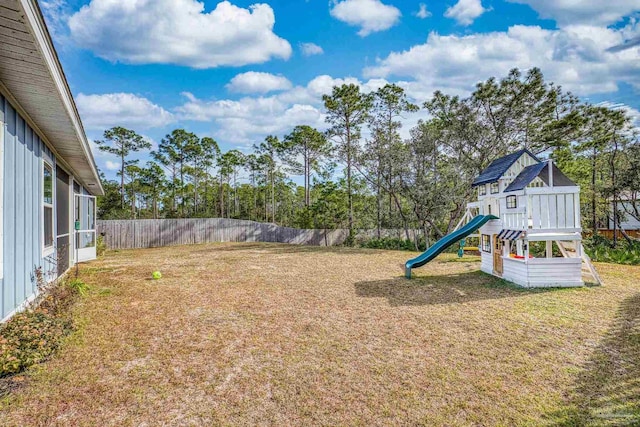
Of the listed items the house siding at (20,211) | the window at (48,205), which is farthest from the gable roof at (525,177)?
the window at (48,205)

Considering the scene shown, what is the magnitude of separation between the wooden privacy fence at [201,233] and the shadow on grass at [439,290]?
8174mm

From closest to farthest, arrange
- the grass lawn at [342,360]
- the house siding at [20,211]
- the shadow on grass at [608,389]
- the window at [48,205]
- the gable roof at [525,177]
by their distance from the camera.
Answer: the shadow on grass at [608,389], the grass lawn at [342,360], the house siding at [20,211], the window at [48,205], the gable roof at [525,177]

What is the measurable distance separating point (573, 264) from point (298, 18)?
1063 cm

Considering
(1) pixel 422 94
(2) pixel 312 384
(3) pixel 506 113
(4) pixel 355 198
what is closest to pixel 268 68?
(1) pixel 422 94

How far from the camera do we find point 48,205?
5.66 metres

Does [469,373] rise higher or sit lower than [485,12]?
lower

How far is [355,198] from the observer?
790 inches

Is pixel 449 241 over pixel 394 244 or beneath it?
over

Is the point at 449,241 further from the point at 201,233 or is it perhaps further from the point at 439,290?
the point at 201,233

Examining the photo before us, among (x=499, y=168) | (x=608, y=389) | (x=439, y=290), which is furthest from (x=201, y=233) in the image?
(x=608, y=389)

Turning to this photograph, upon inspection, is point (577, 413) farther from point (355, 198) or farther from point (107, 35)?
point (355, 198)

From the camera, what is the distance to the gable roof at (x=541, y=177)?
21.9 ft

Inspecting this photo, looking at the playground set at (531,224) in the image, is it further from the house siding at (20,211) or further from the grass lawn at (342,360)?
the house siding at (20,211)

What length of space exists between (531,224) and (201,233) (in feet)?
54.3
